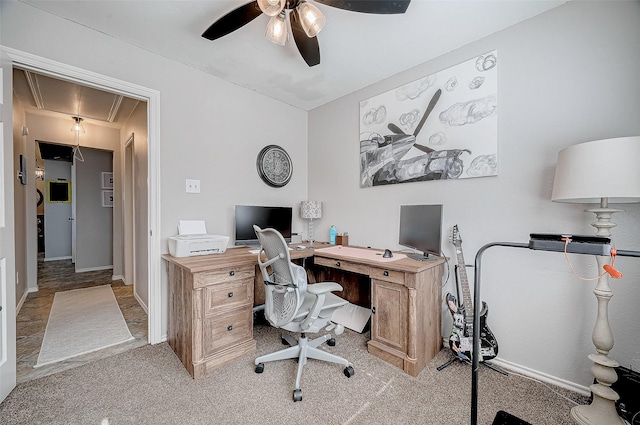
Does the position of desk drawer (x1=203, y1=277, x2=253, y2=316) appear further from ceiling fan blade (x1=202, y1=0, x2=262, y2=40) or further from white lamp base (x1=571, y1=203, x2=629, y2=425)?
white lamp base (x1=571, y1=203, x2=629, y2=425)

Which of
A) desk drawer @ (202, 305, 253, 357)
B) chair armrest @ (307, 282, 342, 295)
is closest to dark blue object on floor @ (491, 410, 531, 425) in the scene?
chair armrest @ (307, 282, 342, 295)

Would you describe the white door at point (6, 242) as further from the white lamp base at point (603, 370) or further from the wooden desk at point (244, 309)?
the white lamp base at point (603, 370)

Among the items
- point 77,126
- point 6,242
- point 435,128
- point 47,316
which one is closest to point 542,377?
point 435,128

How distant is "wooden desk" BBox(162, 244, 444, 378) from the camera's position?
5.80ft

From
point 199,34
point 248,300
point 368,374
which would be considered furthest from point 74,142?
point 368,374

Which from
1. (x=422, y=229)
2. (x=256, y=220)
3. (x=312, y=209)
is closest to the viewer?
(x=422, y=229)

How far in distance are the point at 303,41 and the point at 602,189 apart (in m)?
1.86

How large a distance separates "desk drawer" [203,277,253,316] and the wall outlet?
41.8 inches

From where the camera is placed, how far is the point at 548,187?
1.72 metres

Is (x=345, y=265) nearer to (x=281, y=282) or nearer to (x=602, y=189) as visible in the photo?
(x=281, y=282)

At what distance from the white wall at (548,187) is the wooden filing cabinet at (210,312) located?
169 centimetres

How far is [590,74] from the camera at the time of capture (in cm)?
158

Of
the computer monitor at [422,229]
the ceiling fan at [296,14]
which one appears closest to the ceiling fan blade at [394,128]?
the computer monitor at [422,229]

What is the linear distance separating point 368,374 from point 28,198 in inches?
191
